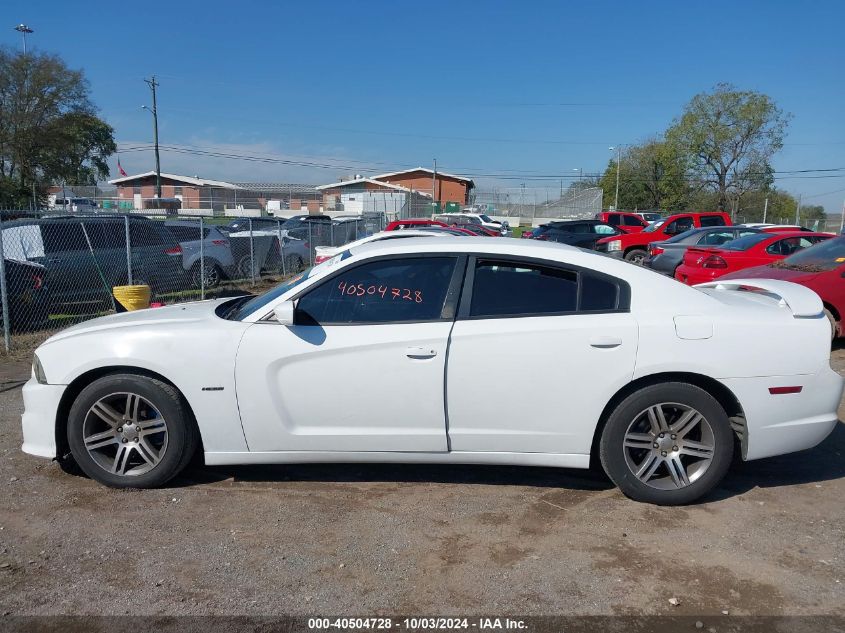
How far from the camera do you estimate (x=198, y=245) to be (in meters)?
13.6

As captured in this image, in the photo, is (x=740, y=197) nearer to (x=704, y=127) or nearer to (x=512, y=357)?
(x=704, y=127)

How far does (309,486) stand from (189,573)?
113 cm

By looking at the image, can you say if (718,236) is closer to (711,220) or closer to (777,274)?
(777,274)

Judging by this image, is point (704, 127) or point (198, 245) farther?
point (704, 127)

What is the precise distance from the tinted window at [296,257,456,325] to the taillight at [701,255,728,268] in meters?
9.29

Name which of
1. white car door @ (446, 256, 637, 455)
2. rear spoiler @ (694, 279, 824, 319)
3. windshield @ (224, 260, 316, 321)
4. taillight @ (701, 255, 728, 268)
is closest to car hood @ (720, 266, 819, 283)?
taillight @ (701, 255, 728, 268)

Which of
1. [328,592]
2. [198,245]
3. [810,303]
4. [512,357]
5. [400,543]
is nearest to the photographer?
[328,592]

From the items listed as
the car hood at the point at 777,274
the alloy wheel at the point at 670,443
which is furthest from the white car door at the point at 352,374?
the car hood at the point at 777,274

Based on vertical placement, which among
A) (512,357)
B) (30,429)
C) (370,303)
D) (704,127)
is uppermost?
(704,127)

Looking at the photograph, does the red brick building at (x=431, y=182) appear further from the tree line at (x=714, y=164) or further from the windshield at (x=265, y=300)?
the windshield at (x=265, y=300)

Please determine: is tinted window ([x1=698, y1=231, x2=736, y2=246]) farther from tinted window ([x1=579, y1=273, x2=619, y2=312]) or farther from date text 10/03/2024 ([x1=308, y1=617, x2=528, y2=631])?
date text 10/03/2024 ([x1=308, y1=617, x2=528, y2=631])

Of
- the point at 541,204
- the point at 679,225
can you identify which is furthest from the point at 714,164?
the point at 679,225

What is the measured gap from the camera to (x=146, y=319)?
→ 4.39 metres

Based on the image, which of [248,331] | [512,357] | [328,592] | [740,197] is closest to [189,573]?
[328,592]
